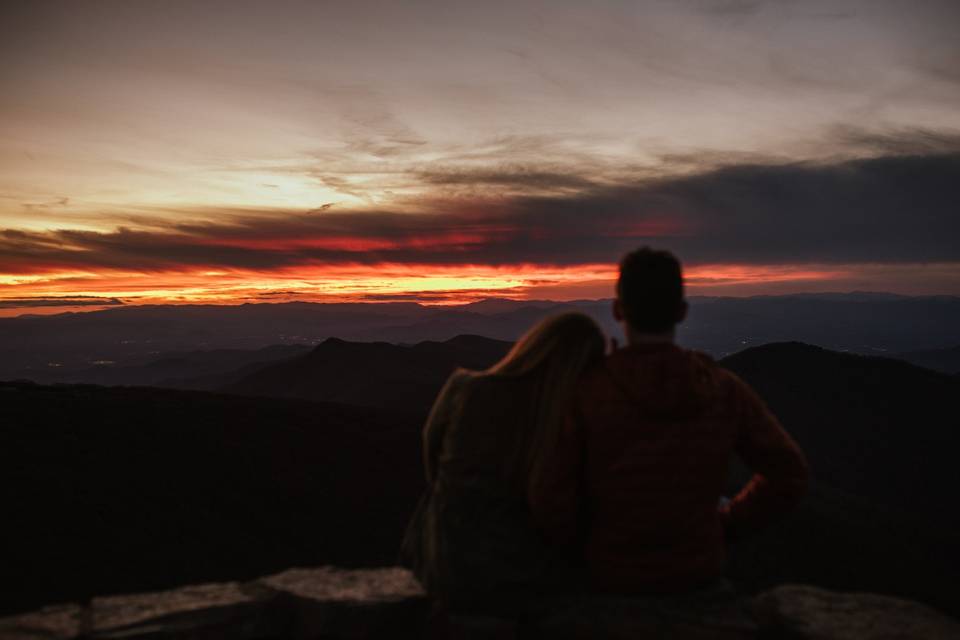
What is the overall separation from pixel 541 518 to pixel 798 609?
1734 millimetres

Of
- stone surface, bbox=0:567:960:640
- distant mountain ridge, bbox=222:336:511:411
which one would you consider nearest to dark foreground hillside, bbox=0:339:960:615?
stone surface, bbox=0:567:960:640

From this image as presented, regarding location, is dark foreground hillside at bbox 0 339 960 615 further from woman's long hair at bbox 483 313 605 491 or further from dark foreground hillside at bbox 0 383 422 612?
woman's long hair at bbox 483 313 605 491

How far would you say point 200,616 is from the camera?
3.35 m

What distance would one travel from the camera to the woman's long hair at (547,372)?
9.20ft

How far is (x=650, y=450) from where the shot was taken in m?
2.68

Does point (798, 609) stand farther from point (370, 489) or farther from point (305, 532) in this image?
point (370, 489)

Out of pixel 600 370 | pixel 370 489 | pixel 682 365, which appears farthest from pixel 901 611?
pixel 370 489

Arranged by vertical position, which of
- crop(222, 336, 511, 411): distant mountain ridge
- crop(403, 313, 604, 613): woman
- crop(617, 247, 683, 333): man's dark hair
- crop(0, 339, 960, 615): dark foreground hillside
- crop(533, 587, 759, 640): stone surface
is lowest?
crop(222, 336, 511, 411): distant mountain ridge

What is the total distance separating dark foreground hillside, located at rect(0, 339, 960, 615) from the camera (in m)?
11.5

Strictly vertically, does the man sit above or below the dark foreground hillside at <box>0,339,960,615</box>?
above

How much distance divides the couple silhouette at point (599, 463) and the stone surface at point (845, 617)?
22.1 inches

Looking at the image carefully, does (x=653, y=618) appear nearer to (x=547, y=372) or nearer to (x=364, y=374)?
(x=547, y=372)

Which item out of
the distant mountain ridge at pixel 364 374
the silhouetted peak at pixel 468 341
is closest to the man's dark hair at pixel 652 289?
the distant mountain ridge at pixel 364 374

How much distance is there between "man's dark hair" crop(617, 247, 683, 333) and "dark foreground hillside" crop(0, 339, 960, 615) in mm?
10804
